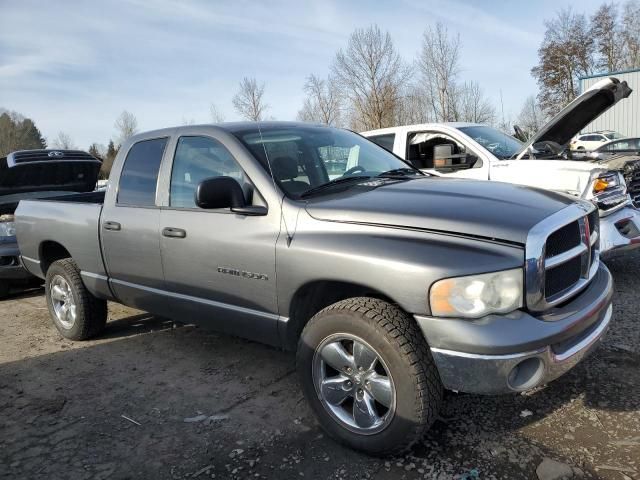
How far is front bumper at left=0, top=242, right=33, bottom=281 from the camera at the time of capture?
20.6 feet

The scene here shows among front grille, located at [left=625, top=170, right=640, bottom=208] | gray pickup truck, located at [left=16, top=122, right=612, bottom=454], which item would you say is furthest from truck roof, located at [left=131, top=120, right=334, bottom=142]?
front grille, located at [left=625, top=170, right=640, bottom=208]

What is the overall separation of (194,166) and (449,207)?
1864 mm

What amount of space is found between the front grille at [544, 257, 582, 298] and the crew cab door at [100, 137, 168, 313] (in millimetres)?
2525

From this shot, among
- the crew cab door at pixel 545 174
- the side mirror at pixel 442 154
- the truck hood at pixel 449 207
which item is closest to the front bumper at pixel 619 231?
the crew cab door at pixel 545 174

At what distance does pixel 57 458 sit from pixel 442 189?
8.66ft

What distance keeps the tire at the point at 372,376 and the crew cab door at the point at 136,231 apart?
1.50m

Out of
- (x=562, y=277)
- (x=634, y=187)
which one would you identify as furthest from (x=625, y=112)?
(x=562, y=277)

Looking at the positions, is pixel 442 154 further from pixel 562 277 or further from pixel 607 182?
pixel 562 277

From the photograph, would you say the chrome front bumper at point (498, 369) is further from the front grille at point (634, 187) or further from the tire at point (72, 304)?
the front grille at point (634, 187)

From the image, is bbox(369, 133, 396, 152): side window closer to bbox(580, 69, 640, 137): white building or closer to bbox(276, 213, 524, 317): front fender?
bbox(276, 213, 524, 317): front fender

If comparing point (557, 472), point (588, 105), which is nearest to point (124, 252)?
point (557, 472)

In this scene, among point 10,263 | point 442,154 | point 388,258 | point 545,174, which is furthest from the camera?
point 10,263

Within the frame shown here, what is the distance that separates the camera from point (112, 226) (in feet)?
13.4

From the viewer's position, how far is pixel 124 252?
4.00 metres
